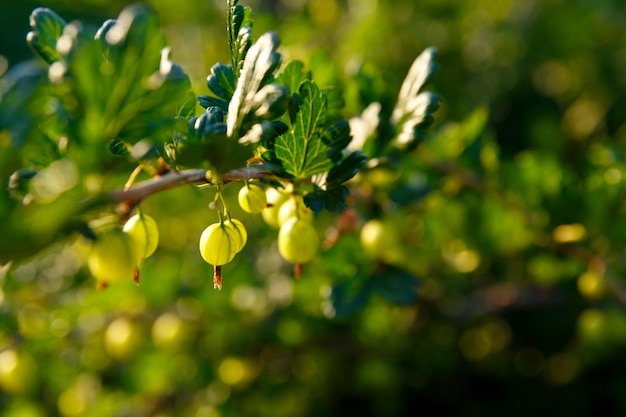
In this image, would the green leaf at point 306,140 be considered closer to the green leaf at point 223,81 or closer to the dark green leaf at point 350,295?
the green leaf at point 223,81

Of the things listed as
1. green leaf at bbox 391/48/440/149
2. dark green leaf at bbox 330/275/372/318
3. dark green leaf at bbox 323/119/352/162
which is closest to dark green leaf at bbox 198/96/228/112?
dark green leaf at bbox 323/119/352/162

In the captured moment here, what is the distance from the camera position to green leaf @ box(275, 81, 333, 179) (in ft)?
2.00

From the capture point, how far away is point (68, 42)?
0.44 meters

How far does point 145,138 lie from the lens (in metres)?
0.48

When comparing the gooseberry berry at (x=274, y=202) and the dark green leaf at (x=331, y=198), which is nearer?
the dark green leaf at (x=331, y=198)

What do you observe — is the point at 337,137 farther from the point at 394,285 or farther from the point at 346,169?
the point at 394,285

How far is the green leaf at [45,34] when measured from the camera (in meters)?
0.63

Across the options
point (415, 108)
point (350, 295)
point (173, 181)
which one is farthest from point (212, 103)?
point (350, 295)

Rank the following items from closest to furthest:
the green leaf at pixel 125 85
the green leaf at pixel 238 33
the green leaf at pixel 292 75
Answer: the green leaf at pixel 125 85 < the green leaf at pixel 238 33 < the green leaf at pixel 292 75

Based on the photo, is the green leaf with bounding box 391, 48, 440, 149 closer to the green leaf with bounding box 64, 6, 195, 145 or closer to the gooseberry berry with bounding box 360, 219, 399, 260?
the gooseberry berry with bounding box 360, 219, 399, 260

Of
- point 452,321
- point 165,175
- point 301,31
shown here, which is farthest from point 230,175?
point 301,31

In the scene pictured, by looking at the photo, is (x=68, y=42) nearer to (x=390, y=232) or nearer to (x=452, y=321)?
(x=390, y=232)

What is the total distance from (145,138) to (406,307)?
3.29 ft

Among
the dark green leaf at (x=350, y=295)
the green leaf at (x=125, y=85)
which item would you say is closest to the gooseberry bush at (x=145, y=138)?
the green leaf at (x=125, y=85)
